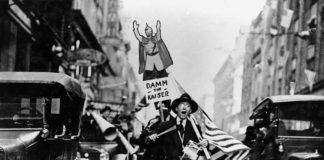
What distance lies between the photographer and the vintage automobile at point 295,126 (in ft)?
35.1

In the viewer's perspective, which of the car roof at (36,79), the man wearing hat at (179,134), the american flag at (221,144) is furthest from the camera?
the american flag at (221,144)

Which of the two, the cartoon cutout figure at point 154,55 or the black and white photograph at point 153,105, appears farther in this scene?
the cartoon cutout figure at point 154,55

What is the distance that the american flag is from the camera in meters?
10.3

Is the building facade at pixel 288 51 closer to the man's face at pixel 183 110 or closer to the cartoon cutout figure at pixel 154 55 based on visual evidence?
the cartoon cutout figure at pixel 154 55

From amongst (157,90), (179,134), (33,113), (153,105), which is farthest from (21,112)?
(153,105)

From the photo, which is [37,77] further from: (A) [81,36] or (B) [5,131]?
(A) [81,36]

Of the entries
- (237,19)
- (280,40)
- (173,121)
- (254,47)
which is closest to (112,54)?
(254,47)

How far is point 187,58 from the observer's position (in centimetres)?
1430

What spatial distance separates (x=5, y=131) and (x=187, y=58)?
6871 millimetres

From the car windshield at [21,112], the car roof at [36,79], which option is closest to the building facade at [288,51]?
the car roof at [36,79]

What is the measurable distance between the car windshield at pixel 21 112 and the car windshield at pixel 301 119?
476cm

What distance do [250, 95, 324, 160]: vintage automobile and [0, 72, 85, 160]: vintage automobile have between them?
4.16 m

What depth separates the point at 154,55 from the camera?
11.1 metres

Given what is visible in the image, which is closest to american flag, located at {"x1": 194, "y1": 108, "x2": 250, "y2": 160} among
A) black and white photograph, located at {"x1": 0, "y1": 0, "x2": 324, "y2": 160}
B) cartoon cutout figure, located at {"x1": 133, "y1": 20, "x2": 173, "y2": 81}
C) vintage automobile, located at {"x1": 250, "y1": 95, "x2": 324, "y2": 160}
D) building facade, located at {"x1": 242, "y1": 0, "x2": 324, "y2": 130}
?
black and white photograph, located at {"x1": 0, "y1": 0, "x2": 324, "y2": 160}
